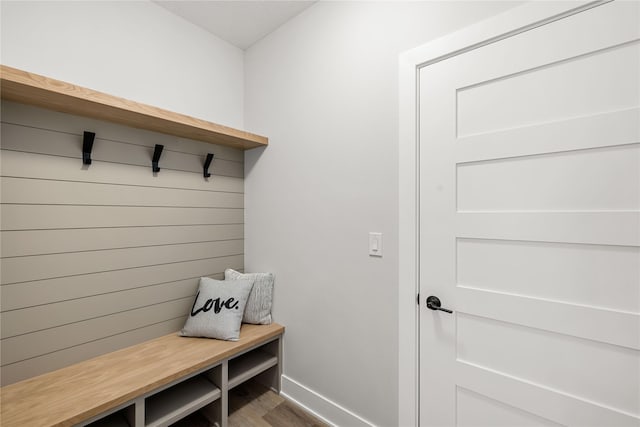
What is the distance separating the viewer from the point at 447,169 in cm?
127

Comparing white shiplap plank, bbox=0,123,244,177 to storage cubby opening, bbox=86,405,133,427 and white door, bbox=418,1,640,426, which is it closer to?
storage cubby opening, bbox=86,405,133,427

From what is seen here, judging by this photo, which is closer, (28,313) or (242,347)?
(28,313)

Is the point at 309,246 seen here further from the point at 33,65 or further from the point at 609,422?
the point at 33,65

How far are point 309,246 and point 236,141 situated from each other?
91 cm

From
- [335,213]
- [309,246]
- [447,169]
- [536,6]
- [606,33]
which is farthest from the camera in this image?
[309,246]

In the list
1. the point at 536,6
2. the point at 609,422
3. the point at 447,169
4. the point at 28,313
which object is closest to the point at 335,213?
the point at 447,169

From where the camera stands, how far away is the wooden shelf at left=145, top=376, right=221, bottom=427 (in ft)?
4.75

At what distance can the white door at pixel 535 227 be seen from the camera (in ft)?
3.09

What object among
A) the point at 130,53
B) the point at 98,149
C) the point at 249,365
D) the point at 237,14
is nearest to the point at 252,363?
the point at 249,365

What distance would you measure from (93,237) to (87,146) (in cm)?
49

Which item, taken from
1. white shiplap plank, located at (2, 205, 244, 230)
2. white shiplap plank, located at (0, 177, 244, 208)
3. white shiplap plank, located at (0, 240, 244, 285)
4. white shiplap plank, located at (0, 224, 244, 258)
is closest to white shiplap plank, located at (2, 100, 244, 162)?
white shiplap plank, located at (0, 177, 244, 208)

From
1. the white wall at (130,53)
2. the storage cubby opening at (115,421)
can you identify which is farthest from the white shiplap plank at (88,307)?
the white wall at (130,53)

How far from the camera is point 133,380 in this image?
4.53 feet

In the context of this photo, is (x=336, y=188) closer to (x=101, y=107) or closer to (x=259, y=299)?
(x=259, y=299)
